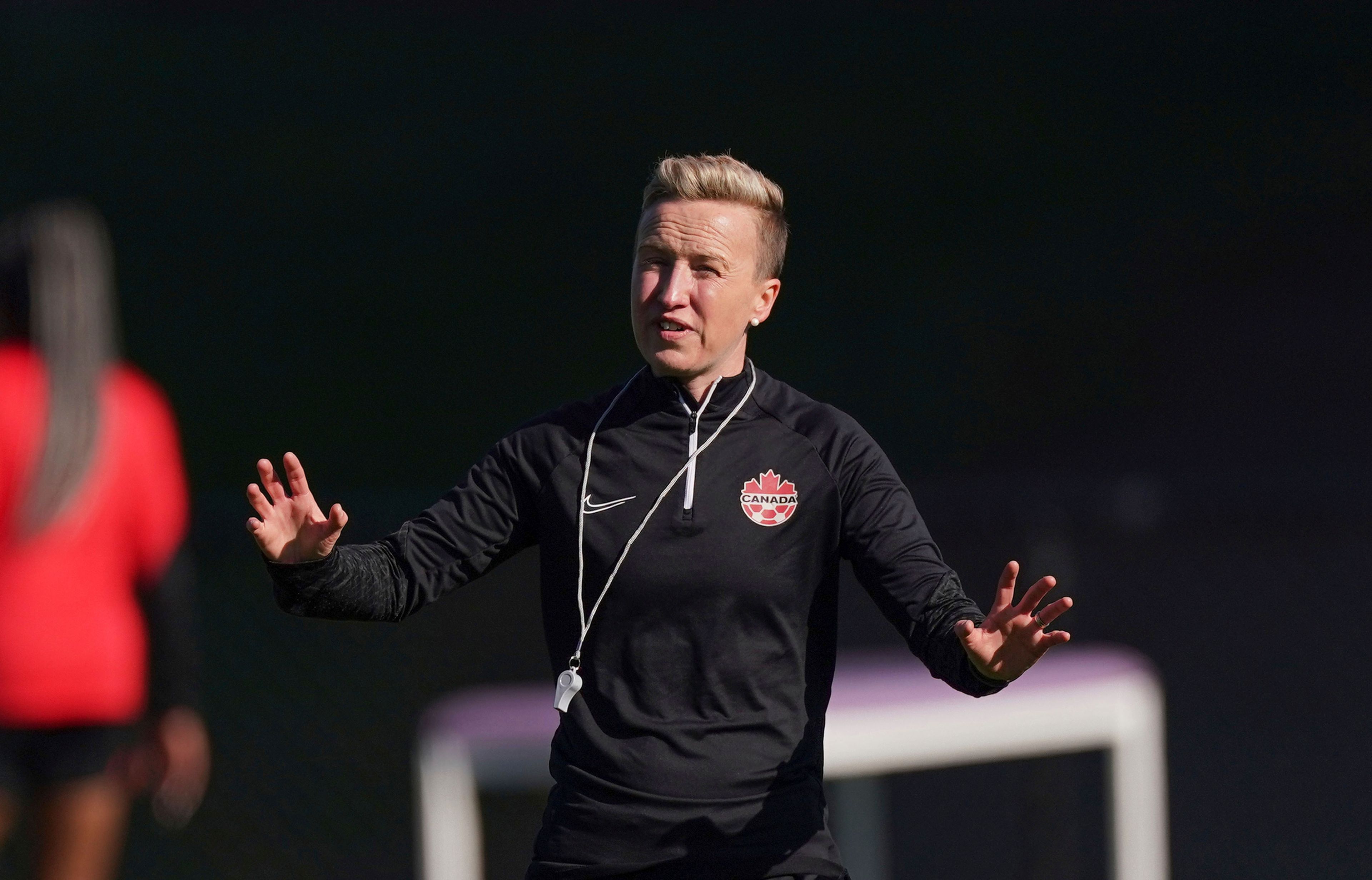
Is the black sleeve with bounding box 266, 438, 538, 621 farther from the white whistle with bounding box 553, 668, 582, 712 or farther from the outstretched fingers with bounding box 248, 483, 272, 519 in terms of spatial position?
the white whistle with bounding box 553, 668, 582, 712

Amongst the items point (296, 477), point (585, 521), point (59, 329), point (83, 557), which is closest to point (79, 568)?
point (83, 557)

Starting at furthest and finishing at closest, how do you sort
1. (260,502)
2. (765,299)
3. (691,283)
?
(765,299) → (691,283) → (260,502)

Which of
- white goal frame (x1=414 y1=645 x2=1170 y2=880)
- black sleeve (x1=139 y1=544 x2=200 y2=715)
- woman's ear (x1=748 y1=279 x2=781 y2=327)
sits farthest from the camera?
white goal frame (x1=414 y1=645 x2=1170 y2=880)

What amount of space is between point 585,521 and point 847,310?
36.9 feet

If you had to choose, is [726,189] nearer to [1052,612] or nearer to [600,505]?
[600,505]

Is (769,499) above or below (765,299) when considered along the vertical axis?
below

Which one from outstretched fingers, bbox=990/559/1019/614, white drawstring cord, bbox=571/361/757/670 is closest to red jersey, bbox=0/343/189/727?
white drawstring cord, bbox=571/361/757/670

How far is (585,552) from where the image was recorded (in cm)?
270

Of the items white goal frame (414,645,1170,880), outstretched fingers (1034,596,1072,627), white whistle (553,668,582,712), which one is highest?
outstretched fingers (1034,596,1072,627)

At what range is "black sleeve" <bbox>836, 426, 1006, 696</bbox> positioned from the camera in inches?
99.5

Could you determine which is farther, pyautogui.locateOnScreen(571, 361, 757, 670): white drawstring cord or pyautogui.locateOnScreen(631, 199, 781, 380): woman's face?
pyautogui.locateOnScreen(631, 199, 781, 380): woman's face

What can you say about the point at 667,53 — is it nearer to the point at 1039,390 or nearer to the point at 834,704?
the point at 1039,390

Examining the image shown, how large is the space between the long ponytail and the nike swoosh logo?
6.91 feet

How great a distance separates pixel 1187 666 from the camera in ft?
21.7
